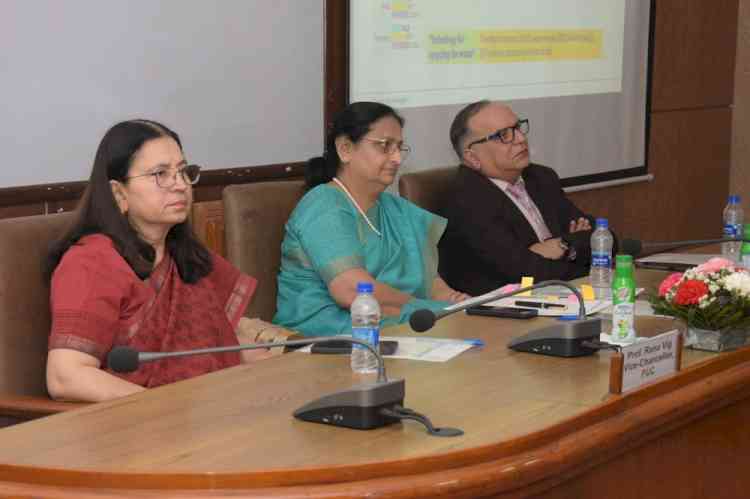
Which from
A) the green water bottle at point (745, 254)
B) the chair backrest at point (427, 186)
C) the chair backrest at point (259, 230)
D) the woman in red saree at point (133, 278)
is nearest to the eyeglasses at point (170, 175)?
the woman in red saree at point (133, 278)

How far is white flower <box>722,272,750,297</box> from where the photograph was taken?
8.68 ft

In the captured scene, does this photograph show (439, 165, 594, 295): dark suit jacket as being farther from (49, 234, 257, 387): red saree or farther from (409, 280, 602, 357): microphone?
(409, 280, 602, 357): microphone

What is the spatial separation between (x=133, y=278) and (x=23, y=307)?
9.4 inches

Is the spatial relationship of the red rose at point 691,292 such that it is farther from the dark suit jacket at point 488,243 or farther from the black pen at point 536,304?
the dark suit jacket at point 488,243

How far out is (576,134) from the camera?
18.5ft

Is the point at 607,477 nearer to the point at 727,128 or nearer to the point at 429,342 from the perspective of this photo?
the point at 429,342

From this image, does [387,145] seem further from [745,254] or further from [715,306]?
[715,306]

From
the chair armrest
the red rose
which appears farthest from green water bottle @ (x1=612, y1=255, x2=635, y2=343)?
the chair armrest

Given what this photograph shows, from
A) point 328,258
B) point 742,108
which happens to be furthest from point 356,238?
point 742,108

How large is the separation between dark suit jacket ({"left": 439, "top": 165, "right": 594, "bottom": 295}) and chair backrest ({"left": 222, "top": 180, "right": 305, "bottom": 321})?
724mm

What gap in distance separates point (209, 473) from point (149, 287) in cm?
112

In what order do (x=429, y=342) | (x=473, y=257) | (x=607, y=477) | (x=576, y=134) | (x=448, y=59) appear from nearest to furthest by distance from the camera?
1. (x=607, y=477)
2. (x=429, y=342)
3. (x=473, y=257)
4. (x=448, y=59)
5. (x=576, y=134)

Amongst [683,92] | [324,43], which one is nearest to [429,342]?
[324,43]

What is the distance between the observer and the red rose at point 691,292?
2.66 meters
